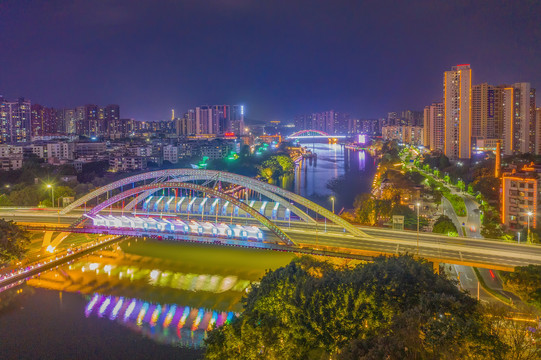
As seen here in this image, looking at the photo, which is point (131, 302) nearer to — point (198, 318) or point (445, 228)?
point (198, 318)

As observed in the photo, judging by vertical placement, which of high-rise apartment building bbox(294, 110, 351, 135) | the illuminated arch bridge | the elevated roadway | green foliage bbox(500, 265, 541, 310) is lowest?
green foliage bbox(500, 265, 541, 310)

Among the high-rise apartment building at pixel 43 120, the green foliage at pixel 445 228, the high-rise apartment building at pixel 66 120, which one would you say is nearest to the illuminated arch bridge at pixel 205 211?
the green foliage at pixel 445 228

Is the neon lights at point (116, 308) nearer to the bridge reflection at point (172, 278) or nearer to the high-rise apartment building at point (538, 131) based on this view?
the bridge reflection at point (172, 278)

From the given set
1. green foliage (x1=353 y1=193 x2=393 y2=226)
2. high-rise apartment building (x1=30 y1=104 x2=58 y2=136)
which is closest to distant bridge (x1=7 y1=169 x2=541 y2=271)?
green foliage (x1=353 y1=193 x2=393 y2=226)

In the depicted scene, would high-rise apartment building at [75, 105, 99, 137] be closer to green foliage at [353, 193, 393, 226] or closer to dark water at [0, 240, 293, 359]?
dark water at [0, 240, 293, 359]

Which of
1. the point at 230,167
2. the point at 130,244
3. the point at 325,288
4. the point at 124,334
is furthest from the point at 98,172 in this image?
the point at 325,288

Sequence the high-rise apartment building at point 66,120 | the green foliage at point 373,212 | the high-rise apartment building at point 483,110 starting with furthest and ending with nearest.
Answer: the high-rise apartment building at point 66,120 < the high-rise apartment building at point 483,110 < the green foliage at point 373,212
